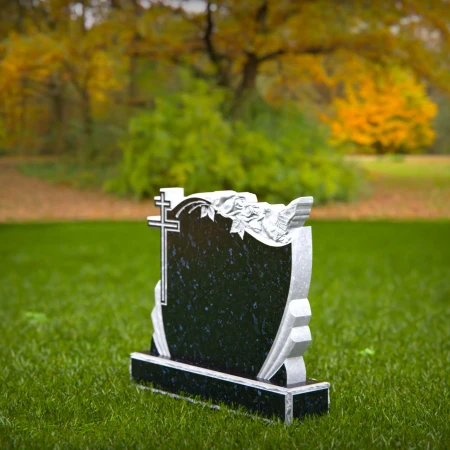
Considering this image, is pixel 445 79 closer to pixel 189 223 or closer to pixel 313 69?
pixel 313 69

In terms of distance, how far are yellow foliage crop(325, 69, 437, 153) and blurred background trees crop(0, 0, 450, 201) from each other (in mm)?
40

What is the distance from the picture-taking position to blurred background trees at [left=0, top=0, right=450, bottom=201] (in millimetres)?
19000

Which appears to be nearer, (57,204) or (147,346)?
(147,346)

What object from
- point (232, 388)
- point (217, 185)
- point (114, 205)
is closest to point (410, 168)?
point (217, 185)

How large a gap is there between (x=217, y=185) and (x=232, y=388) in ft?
48.4

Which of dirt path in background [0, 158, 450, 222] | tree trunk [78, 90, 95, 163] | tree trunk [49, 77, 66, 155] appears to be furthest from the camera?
tree trunk [49, 77, 66, 155]

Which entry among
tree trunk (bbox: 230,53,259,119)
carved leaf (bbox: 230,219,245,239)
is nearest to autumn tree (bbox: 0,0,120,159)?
tree trunk (bbox: 230,53,259,119)

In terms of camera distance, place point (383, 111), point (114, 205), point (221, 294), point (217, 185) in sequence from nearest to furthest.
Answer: point (221, 294)
point (217, 185)
point (114, 205)
point (383, 111)

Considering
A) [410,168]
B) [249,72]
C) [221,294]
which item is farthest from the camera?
[410,168]

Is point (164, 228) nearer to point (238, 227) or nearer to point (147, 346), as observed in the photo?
point (238, 227)

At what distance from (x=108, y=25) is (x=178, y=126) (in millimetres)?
3442

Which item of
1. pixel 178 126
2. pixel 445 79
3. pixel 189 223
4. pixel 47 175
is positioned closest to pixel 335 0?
pixel 445 79

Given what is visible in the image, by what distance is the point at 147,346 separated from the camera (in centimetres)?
615

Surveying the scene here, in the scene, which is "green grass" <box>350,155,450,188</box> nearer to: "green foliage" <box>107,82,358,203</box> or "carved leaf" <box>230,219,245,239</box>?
"green foliage" <box>107,82,358,203</box>
